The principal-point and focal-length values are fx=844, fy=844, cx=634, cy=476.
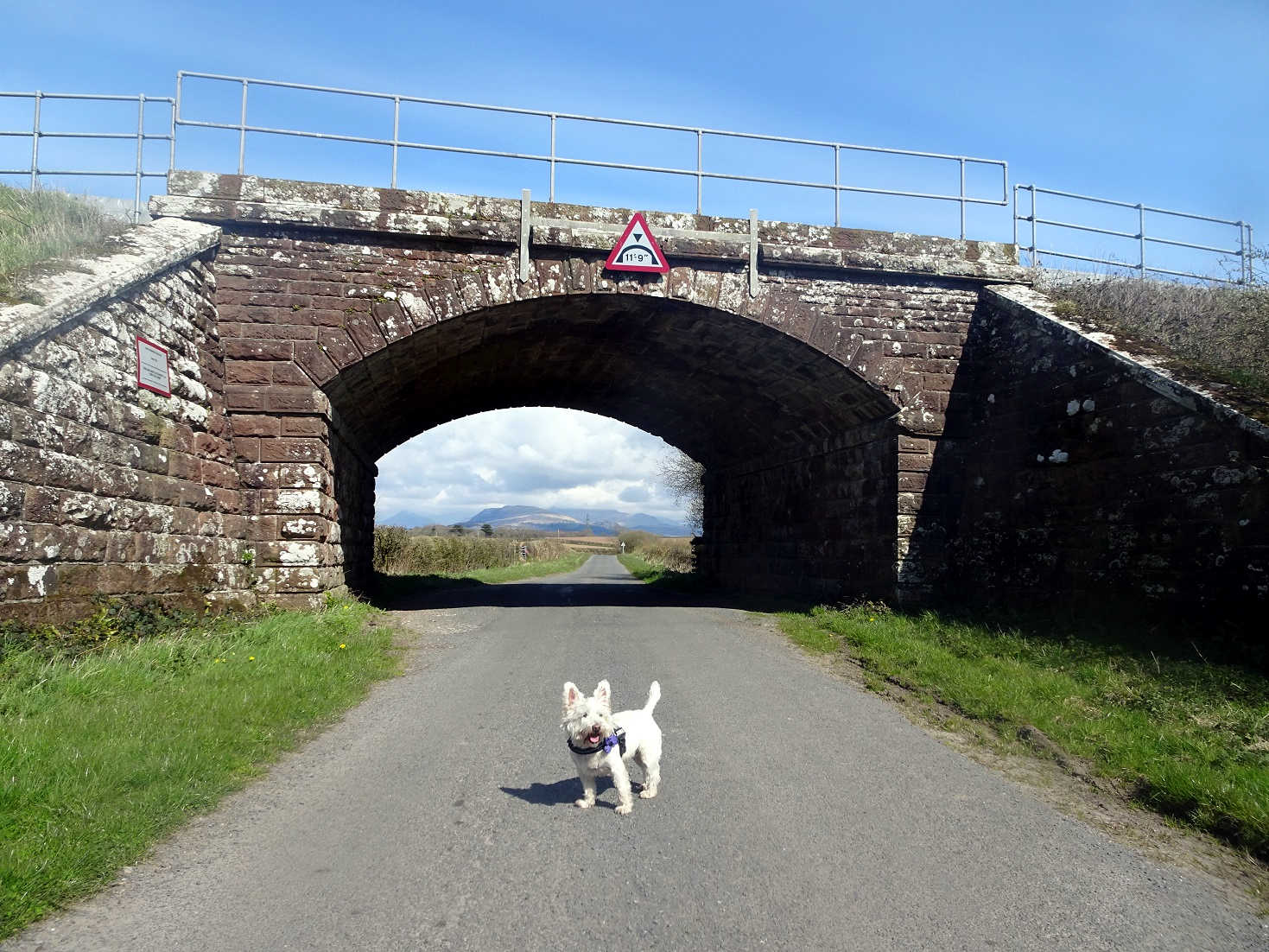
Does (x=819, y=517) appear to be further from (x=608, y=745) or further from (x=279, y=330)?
(x=608, y=745)

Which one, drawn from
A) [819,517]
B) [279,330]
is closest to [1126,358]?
[819,517]

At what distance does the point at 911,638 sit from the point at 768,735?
425 centimetres

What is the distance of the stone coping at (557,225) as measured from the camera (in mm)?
10555

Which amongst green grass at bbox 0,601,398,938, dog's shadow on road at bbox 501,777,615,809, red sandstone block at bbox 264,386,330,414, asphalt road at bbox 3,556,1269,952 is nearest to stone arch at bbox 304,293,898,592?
red sandstone block at bbox 264,386,330,414

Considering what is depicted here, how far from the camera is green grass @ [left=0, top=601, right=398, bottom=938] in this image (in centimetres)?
361

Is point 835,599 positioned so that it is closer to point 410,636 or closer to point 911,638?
point 911,638

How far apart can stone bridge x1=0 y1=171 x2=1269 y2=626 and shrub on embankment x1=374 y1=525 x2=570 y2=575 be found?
412 inches

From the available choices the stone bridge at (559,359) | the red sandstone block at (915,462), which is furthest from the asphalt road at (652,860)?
the red sandstone block at (915,462)

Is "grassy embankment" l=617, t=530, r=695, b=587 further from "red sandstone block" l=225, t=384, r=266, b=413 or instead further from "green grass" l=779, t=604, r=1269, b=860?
"red sandstone block" l=225, t=384, r=266, b=413

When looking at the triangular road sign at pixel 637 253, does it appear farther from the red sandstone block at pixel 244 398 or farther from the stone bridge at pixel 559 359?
the red sandstone block at pixel 244 398

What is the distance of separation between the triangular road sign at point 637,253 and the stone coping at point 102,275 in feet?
16.4

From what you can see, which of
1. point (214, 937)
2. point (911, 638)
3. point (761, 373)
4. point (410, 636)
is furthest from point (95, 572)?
point (761, 373)

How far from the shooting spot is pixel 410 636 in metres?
10.5

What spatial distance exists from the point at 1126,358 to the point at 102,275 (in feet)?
35.4
